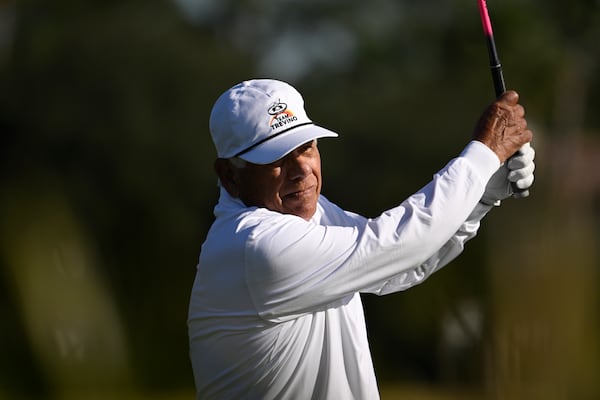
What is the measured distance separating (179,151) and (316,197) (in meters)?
12.3

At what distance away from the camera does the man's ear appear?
157 inches

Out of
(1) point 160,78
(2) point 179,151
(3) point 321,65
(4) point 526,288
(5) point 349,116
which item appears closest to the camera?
(4) point 526,288

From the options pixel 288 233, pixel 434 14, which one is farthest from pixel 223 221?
pixel 434 14

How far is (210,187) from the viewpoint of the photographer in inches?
603

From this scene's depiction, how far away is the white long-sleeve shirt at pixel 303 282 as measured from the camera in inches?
147

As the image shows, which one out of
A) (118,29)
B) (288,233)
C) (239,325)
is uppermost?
(118,29)

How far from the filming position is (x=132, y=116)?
1630 cm

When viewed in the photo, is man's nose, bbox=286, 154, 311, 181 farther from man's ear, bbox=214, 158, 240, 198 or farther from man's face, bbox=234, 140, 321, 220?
man's ear, bbox=214, 158, 240, 198

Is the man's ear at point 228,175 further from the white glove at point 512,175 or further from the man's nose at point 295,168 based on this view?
the white glove at point 512,175

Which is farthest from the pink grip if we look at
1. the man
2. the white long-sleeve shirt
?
the white long-sleeve shirt

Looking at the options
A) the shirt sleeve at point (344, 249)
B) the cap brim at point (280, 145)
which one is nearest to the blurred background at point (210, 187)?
the shirt sleeve at point (344, 249)

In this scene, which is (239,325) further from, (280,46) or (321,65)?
(280,46)

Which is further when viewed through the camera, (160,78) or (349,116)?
(349,116)

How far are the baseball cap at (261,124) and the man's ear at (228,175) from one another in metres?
0.05
